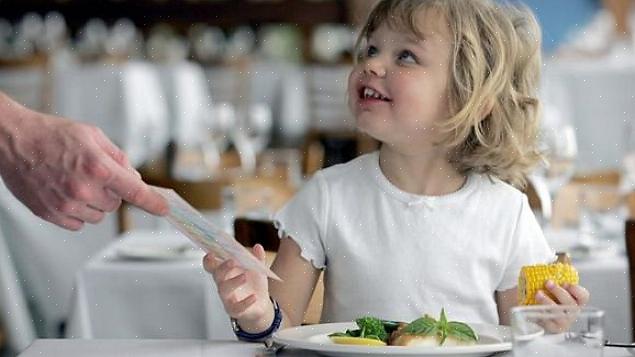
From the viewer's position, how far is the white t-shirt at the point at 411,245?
1.78 m

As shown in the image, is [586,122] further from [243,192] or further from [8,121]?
[8,121]

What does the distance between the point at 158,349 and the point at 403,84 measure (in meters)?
0.56

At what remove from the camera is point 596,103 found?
5.57 meters

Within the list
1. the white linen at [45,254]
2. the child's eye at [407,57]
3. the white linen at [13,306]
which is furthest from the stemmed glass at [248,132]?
the child's eye at [407,57]

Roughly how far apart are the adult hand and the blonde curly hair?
22.1 inches

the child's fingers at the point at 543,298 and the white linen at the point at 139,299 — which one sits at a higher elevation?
the child's fingers at the point at 543,298

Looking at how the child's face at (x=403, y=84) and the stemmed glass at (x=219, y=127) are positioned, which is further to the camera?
the stemmed glass at (x=219, y=127)

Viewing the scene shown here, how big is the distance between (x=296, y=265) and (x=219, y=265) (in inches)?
12.5

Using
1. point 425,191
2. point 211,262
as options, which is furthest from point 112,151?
point 425,191

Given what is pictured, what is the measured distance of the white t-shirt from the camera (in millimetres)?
1781

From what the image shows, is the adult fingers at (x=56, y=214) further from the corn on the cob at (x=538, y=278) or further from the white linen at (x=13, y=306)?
the white linen at (x=13, y=306)

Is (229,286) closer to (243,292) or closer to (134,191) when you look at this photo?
(243,292)

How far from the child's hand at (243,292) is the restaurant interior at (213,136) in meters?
0.21

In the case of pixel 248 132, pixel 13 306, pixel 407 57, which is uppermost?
pixel 407 57
